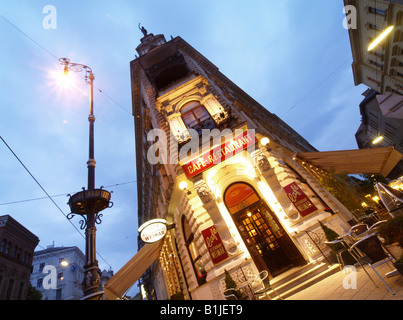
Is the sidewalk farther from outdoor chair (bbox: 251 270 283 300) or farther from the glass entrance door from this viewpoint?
the glass entrance door

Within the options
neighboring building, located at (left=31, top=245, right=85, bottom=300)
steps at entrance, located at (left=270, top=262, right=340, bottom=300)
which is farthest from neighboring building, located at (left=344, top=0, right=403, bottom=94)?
neighboring building, located at (left=31, top=245, right=85, bottom=300)

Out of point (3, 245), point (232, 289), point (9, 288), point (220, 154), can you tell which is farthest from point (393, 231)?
point (3, 245)

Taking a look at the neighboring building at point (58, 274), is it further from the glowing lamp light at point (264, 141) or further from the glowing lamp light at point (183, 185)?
the glowing lamp light at point (264, 141)

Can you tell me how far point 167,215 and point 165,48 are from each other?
14.8m

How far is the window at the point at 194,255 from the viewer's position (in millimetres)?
10109

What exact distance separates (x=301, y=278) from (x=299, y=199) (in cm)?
304

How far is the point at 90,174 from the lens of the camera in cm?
608

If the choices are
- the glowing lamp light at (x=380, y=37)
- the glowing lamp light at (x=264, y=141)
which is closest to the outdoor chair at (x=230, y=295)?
the glowing lamp light at (x=264, y=141)

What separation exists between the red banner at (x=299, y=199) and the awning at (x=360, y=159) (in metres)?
3.08

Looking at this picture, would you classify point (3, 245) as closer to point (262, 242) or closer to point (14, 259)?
point (14, 259)

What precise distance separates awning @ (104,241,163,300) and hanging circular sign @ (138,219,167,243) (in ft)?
4.45

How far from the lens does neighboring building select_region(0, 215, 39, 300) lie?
717 inches

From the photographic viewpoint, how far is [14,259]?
20.1 metres
